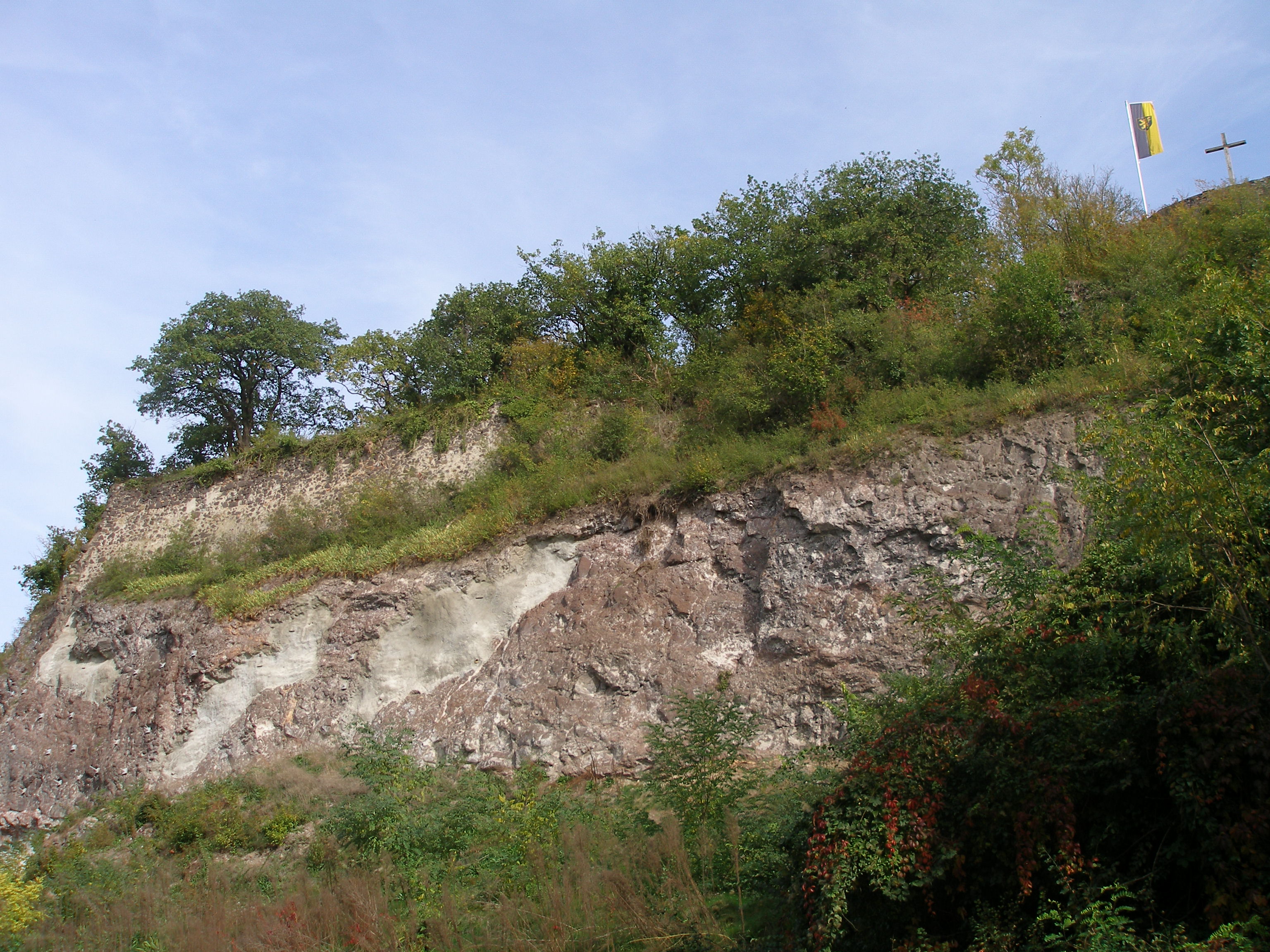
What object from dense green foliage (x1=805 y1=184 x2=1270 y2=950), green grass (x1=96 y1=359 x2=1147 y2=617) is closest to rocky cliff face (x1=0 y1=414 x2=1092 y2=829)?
green grass (x1=96 y1=359 x2=1147 y2=617)

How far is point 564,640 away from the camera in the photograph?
14.3 meters

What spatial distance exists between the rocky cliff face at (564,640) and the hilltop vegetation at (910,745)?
27.4 inches

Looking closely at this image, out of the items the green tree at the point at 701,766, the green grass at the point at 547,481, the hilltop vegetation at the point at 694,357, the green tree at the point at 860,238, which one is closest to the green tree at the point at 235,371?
the hilltop vegetation at the point at 694,357

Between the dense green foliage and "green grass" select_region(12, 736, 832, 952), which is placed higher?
the dense green foliage

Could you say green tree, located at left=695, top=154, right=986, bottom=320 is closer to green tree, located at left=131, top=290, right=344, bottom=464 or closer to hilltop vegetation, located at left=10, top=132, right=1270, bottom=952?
hilltop vegetation, located at left=10, top=132, right=1270, bottom=952

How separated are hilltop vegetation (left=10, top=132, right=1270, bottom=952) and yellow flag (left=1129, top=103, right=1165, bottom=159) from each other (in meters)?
4.89

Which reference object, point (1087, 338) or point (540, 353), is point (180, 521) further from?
point (1087, 338)

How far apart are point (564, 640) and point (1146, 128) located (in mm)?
20584

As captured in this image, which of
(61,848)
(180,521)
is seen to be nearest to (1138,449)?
(61,848)

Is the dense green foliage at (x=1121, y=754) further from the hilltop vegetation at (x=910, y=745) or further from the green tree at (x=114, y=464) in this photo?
the green tree at (x=114, y=464)

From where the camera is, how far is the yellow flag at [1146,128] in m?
22.6

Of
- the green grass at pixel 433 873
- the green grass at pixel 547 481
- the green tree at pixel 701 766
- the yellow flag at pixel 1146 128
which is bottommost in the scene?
the green grass at pixel 433 873

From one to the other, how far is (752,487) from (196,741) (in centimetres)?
1149

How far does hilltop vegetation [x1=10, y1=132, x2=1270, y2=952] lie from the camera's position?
216 inches
